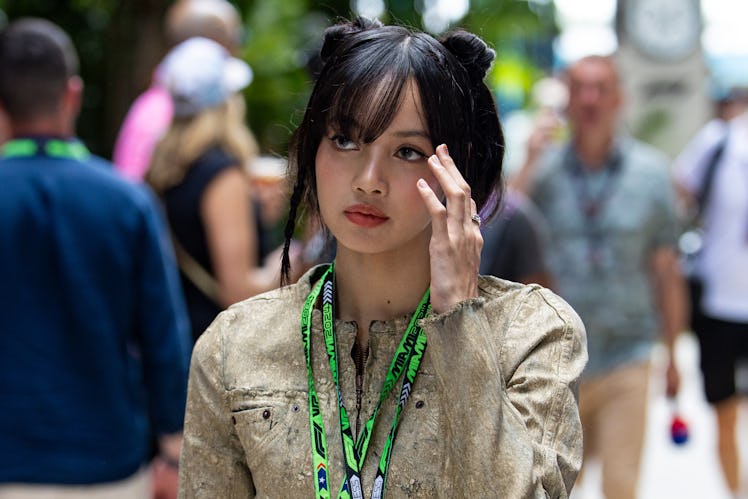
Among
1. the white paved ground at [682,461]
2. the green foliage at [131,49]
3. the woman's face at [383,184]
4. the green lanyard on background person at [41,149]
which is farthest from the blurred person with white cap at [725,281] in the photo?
the woman's face at [383,184]

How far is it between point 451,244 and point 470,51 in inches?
17.5

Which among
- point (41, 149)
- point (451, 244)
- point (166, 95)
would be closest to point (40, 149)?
point (41, 149)

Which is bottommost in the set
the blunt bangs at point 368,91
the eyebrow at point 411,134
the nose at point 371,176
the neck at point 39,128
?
the neck at point 39,128

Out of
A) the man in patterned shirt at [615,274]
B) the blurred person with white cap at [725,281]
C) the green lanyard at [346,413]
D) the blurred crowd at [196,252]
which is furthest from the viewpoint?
the blurred person with white cap at [725,281]

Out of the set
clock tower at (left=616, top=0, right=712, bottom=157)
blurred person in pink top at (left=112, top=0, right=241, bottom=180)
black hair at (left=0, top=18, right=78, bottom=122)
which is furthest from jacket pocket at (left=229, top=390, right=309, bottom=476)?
clock tower at (left=616, top=0, right=712, bottom=157)

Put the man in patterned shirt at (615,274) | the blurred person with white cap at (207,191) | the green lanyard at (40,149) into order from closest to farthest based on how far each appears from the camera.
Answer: the green lanyard at (40,149), the blurred person with white cap at (207,191), the man in patterned shirt at (615,274)

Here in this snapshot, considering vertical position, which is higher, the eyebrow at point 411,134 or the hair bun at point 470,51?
the hair bun at point 470,51

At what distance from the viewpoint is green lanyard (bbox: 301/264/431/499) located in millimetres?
2295

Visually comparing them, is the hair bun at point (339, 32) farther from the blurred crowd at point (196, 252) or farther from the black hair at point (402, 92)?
the blurred crowd at point (196, 252)

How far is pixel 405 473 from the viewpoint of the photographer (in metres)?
2.30

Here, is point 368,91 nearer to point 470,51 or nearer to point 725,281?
point 470,51

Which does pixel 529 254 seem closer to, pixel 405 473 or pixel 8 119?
pixel 8 119

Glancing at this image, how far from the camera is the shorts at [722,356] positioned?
714 cm

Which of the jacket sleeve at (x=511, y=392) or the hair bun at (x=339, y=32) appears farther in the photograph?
the hair bun at (x=339, y=32)
